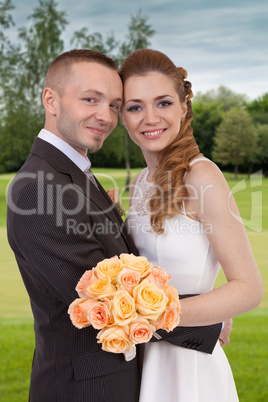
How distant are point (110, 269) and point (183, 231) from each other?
3.43 feet

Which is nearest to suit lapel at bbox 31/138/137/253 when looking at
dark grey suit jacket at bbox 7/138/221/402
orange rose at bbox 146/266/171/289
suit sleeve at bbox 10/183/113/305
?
dark grey suit jacket at bbox 7/138/221/402

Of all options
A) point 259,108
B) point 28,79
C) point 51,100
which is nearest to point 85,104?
point 51,100

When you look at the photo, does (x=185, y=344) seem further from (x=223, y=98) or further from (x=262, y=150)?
(x=223, y=98)

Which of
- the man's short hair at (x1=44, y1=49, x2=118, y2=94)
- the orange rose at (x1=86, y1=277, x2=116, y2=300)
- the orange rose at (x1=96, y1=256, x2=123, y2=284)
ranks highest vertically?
the man's short hair at (x1=44, y1=49, x2=118, y2=94)

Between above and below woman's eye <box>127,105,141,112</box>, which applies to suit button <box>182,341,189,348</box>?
below

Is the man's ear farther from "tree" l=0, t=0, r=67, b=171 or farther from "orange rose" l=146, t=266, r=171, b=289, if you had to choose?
"tree" l=0, t=0, r=67, b=171

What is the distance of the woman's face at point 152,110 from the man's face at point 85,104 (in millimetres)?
199

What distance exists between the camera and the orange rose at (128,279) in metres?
2.10

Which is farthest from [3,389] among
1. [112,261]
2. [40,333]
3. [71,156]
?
[112,261]

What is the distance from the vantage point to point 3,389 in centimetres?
618

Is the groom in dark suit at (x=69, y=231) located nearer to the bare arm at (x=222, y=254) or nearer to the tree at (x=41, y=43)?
the bare arm at (x=222, y=254)

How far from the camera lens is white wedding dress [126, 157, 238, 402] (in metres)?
3.02

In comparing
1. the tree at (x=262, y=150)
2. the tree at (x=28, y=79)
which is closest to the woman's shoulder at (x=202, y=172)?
the tree at (x=28, y=79)

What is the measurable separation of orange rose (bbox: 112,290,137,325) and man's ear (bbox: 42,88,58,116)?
1.49 metres
